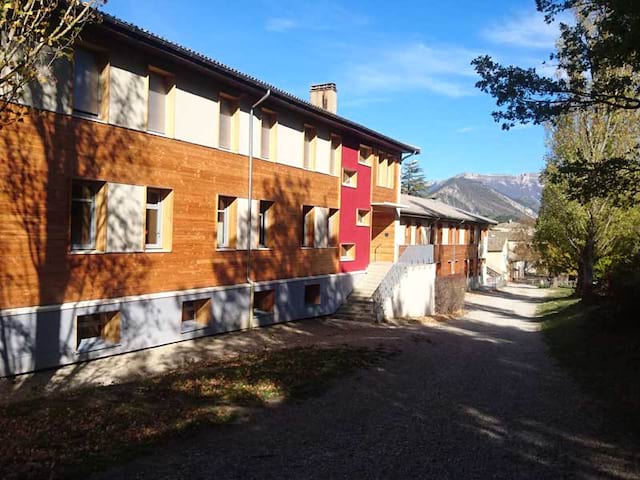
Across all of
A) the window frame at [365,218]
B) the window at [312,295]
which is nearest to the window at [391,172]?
the window frame at [365,218]

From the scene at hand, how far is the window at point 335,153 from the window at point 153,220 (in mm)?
9371

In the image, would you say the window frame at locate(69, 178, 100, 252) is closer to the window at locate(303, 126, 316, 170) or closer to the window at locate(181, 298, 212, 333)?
the window at locate(181, 298, 212, 333)

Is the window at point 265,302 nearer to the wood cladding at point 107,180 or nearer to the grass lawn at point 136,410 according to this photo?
the wood cladding at point 107,180

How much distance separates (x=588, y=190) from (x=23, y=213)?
11207 millimetres

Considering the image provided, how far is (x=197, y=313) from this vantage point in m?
14.9

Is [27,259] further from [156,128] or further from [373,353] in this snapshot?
[373,353]

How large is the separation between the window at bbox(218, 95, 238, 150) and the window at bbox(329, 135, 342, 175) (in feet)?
20.6

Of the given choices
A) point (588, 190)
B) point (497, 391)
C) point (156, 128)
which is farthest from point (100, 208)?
point (588, 190)

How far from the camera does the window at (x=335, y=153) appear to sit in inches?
842

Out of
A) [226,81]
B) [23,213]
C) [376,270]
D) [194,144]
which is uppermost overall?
[226,81]

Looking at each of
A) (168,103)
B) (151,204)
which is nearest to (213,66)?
(168,103)

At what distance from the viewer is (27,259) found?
33.5ft

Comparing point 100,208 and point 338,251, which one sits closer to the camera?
point 100,208

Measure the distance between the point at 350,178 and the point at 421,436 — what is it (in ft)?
55.7
